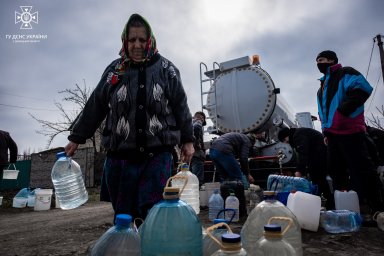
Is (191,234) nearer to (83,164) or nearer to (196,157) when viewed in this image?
(196,157)

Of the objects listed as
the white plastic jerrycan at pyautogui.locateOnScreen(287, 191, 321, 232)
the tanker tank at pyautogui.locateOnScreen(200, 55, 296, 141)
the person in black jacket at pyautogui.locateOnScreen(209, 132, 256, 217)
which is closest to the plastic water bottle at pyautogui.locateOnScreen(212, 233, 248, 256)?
the white plastic jerrycan at pyautogui.locateOnScreen(287, 191, 321, 232)

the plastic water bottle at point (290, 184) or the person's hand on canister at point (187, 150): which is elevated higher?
the person's hand on canister at point (187, 150)

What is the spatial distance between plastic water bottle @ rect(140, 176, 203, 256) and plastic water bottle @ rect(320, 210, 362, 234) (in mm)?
2773

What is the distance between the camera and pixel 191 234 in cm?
131

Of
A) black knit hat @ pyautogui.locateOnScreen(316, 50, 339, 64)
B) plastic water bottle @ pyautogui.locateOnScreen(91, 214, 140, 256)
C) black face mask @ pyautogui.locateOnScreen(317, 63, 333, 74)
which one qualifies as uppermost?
black knit hat @ pyautogui.locateOnScreen(316, 50, 339, 64)

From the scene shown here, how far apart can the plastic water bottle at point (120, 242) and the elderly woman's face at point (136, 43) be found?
4.36 ft

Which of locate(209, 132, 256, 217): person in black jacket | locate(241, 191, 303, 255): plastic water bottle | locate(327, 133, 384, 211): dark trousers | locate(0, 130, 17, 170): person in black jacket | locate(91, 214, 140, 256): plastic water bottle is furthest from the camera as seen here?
locate(0, 130, 17, 170): person in black jacket

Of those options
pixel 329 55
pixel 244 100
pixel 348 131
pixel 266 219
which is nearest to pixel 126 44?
pixel 266 219

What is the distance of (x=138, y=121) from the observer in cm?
203

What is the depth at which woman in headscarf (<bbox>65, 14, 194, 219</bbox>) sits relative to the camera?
6.53ft

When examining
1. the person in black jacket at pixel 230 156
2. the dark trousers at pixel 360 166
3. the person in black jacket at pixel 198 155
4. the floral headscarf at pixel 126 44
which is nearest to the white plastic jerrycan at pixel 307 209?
the dark trousers at pixel 360 166

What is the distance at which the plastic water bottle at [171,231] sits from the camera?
1284 millimetres

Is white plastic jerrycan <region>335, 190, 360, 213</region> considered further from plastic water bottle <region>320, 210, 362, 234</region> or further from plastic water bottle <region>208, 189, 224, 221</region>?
plastic water bottle <region>208, 189, 224, 221</region>

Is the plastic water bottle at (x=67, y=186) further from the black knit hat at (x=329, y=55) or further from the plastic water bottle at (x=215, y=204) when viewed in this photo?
the black knit hat at (x=329, y=55)
